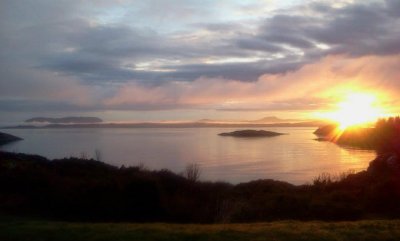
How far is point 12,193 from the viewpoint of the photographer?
2194 centimetres

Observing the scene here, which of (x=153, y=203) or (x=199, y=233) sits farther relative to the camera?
(x=153, y=203)

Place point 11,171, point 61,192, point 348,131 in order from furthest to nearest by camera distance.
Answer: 1. point 348,131
2. point 11,171
3. point 61,192

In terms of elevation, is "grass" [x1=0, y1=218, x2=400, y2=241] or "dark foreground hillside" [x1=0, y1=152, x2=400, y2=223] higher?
"grass" [x1=0, y1=218, x2=400, y2=241]

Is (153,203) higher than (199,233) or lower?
lower

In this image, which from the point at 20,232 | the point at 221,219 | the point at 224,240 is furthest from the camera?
the point at 221,219

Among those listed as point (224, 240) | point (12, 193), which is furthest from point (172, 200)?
point (224, 240)

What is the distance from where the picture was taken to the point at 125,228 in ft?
40.7

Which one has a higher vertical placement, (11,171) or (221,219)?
(11,171)

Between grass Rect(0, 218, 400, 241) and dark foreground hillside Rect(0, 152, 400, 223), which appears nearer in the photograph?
grass Rect(0, 218, 400, 241)

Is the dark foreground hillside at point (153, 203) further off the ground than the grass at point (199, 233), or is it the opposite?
the grass at point (199, 233)

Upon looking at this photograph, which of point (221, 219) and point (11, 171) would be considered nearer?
point (221, 219)

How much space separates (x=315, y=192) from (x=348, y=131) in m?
96.9

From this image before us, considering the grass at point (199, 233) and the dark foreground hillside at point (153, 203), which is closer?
the grass at point (199, 233)

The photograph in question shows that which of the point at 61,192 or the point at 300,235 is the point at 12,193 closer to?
the point at 61,192
